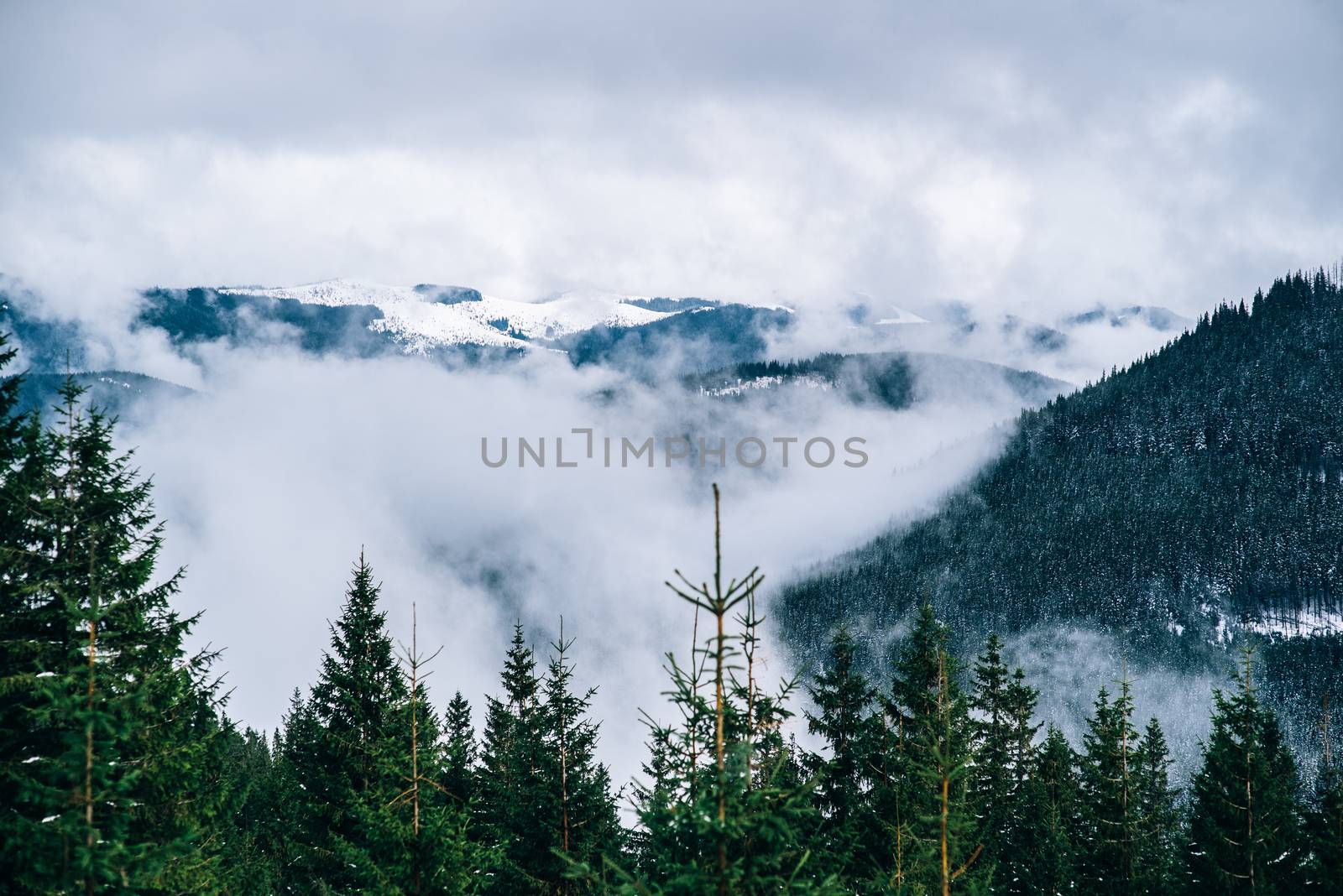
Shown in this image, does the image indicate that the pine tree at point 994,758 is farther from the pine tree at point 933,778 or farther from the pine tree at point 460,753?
the pine tree at point 460,753

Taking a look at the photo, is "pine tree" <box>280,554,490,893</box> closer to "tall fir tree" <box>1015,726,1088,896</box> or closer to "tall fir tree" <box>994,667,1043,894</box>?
"tall fir tree" <box>994,667,1043,894</box>

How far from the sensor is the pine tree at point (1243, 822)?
24453 millimetres

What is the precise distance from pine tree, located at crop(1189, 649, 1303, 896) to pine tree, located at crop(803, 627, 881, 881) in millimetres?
10322

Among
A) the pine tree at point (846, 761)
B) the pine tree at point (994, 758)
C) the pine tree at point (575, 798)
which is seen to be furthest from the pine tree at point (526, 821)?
the pine tree at point (994, 758)

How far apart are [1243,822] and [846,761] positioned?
1177cm

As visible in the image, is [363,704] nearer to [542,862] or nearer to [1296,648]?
[542,862]

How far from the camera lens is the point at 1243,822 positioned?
2500cm

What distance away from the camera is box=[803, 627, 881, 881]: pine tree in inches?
995

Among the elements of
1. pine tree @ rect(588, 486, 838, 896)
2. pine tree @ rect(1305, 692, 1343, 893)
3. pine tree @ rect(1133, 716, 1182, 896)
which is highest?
pine tree @ rect(588, 486, 838, 896)

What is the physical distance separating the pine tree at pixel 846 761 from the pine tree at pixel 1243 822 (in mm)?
10322

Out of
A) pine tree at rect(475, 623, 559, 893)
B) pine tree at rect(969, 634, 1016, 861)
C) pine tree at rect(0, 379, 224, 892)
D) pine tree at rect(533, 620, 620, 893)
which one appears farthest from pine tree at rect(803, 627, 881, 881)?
pine tree at rect(0, 379, 224, 892)

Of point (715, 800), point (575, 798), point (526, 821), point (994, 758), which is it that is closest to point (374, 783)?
point (526, 821)

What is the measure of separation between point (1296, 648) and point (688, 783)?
21276cm

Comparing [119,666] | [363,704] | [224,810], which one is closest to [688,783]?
[119,666]
